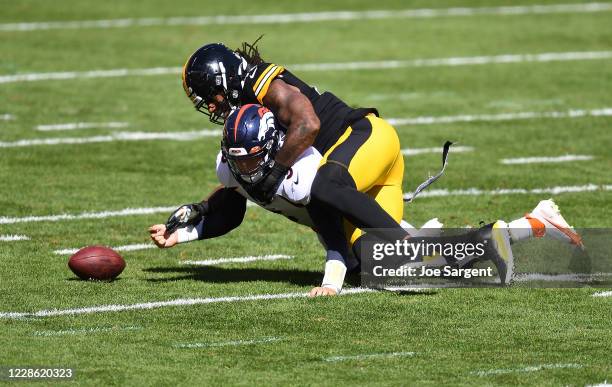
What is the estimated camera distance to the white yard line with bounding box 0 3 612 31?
18594mm

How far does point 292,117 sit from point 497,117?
6517 mm

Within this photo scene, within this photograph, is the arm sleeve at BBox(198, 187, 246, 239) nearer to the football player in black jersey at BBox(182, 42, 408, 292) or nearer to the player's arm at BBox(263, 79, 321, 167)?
the football player in black jersey at BBox(182, 42, 408, 292)

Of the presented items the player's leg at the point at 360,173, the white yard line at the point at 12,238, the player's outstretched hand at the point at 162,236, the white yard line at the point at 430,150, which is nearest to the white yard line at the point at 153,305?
the player's leg at the point at 360,173

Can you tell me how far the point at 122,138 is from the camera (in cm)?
1272

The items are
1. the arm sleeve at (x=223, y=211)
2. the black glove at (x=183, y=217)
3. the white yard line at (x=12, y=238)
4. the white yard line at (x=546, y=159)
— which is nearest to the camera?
the black glove at (x=183, y=217)

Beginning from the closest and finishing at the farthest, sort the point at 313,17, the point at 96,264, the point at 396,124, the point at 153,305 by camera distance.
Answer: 1. the point at 153,305
2. the point at 96,264
3. the point at 396,124
4. the point at 313,17

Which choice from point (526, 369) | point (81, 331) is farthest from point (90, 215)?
point (526, 369)

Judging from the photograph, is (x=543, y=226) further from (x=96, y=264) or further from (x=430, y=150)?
(x=430, y=150)

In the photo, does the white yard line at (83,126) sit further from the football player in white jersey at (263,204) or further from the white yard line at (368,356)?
the white yard line at (368,356)

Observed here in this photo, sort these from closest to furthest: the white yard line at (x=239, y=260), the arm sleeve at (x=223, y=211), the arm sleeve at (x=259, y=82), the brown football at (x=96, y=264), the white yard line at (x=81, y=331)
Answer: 1. the white yard line at (x=81, y=331)
2. the arm sleeve at (x=259, y=82)
3. the brown football at (x=96, y=264)
4. the arm sleeve at (x=223, y=211)
5. the white yard line at (x=239, y=260)

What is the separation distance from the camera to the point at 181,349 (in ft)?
20.8

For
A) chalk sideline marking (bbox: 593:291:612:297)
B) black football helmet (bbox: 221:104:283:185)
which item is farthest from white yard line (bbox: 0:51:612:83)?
chalk sideline marking (bbox: 593:291:612:297)

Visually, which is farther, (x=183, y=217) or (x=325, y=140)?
(x=183, y=217)

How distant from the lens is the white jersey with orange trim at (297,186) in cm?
746
